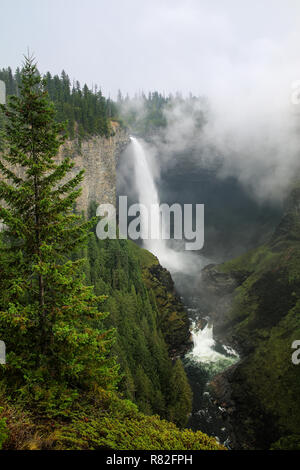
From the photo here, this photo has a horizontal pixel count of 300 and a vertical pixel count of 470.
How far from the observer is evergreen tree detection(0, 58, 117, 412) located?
10.6m

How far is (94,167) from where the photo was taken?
87938 millimetres

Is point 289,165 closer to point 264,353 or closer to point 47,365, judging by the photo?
point 264,353

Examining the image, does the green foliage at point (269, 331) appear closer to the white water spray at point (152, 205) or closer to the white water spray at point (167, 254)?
the white water spray at point (167, 254)

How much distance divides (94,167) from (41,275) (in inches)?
3201

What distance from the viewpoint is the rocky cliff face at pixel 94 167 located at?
7994cm

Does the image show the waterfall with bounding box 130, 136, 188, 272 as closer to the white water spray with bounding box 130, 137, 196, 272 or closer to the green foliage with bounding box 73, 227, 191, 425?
the white water spray with bounding box 130, 137, 196, 272

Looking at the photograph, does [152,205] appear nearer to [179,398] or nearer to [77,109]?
[77,109]

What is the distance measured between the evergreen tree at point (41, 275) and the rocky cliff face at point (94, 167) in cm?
6720

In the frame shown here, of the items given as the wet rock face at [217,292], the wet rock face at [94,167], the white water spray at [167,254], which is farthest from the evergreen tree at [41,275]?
the wet rock face at [217,292]

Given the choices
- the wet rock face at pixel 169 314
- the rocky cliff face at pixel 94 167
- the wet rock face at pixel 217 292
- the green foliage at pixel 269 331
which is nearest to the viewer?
the green foliage at pixel 269 331

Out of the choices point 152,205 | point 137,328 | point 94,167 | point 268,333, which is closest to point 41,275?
point 137,328

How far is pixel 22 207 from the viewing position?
1127cm

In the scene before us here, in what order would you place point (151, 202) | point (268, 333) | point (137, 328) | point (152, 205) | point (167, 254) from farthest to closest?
point (167, 254) < point (152, 205) < point (151, 202) < point (268, 333) < point (137, 328)
